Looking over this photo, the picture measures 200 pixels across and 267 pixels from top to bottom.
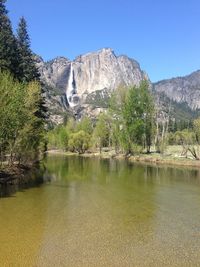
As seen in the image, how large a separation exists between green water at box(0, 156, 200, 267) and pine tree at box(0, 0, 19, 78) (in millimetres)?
21806

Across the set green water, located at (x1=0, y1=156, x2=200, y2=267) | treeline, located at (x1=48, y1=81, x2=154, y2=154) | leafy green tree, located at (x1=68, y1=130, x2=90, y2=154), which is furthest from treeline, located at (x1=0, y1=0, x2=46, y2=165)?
leafy green tree, located at (x1=68, y1=130, x2=90, y2=154)

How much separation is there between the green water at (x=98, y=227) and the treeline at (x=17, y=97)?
733 centimetres

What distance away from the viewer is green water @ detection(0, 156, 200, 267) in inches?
669

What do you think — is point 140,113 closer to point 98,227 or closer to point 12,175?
point 12,175

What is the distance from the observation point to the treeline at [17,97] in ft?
121

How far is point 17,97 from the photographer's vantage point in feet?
129

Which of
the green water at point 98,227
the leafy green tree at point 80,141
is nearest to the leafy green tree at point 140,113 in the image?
the leafy green tree at point 80,141

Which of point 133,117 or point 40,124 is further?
point 133,117

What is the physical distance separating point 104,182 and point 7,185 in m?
12.5

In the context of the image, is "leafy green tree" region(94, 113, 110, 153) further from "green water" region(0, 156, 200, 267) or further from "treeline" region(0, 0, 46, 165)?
"green water" region(0, 156, 200, 267)

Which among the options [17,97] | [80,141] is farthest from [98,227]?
[80,141]

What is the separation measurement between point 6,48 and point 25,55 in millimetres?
10086

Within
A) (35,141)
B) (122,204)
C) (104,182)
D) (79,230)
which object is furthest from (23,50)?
(79,230)

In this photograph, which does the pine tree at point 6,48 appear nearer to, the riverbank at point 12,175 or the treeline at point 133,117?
the riverbank at point 12,175
